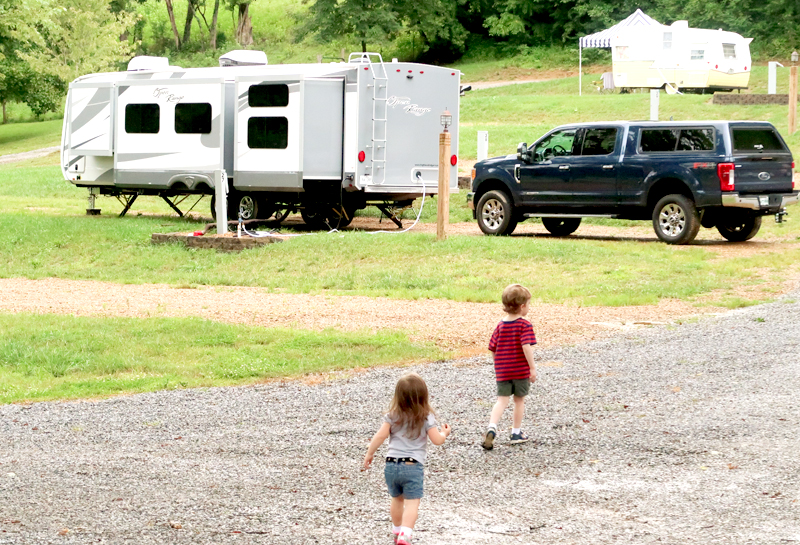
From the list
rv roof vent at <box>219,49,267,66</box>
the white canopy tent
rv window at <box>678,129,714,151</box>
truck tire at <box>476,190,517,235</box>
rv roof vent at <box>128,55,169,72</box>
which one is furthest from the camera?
the white canopy tent

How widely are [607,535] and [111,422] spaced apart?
3.67 meters

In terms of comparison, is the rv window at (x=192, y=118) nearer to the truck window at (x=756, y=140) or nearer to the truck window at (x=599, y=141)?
the truck window at (x=599, y=141)

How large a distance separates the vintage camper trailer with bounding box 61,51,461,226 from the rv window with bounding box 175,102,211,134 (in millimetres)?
20

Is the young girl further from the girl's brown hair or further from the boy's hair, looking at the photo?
the boy's hair

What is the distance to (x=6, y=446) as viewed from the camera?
6641mm

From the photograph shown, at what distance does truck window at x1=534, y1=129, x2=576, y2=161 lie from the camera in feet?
60.2

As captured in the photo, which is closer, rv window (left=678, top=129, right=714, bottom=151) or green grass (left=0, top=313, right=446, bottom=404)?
green grass (left=0, top=313, right=446, bottom=404)

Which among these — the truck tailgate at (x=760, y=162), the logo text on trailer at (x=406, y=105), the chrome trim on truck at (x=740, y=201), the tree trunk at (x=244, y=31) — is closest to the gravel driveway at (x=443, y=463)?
the chrome trim on truck at (x=740, y=201)

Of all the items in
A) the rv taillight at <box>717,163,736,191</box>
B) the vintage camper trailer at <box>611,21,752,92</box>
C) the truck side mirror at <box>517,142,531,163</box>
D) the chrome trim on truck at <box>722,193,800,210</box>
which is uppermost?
the vintage camper trailer at <box>611,21,752,92</box>

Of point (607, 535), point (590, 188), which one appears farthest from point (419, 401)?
point (590, 188)

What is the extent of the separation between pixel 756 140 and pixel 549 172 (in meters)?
3.42

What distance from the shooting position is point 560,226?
65.0 feet

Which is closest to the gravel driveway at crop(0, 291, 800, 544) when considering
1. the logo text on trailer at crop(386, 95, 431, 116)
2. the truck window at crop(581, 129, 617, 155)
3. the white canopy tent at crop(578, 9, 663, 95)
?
the truck window at crop(581, 129, 617, 155)

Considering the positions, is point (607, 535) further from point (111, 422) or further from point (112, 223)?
point (112, 223)
